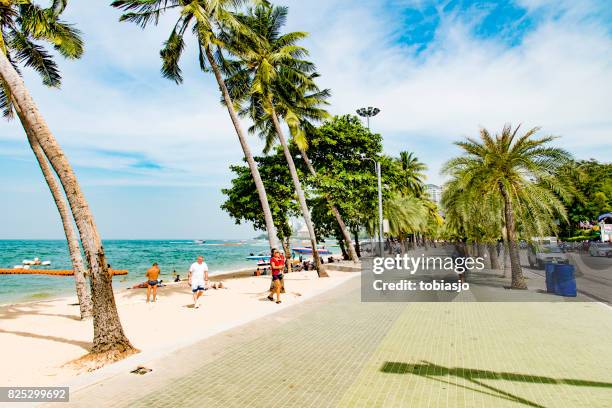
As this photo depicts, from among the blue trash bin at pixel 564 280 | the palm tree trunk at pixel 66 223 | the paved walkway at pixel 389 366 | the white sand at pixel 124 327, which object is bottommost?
the white sand at pixel 124 327

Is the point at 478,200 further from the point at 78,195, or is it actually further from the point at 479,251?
the point at 479,251

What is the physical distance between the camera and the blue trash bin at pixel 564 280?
42.2 feet

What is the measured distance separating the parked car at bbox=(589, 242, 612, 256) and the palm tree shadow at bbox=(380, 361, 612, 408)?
34.6m

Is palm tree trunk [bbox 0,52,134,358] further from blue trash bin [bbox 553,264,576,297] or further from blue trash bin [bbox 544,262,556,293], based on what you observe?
blue trash bin [bbox 544,262,556,293]

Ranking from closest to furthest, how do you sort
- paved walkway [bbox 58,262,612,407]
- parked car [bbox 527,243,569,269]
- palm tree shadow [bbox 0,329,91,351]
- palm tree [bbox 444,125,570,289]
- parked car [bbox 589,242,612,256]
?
1. paved walkway [bbox 58,262,612,407]
2. palm tree shadow [bbox 0,329,91,351]
3. palm tree [bbox 444,125,570,289]
4. parked car [bbox 527,243,569,269]
5. parked car [bbox 589,242,612,256]

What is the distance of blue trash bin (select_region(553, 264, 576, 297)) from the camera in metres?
12.9

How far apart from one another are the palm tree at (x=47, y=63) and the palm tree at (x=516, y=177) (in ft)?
45.1

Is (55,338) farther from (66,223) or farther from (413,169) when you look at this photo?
(413,169)

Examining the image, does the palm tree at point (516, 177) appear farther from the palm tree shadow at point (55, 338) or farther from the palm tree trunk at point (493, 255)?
the palm tree shadow at point (55, 338)

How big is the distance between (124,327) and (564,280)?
1403 centimetres

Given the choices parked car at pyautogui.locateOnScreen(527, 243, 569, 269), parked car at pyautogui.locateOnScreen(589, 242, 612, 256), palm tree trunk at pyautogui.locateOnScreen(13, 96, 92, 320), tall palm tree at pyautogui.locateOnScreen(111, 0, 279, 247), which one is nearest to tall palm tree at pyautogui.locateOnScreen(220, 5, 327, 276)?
tall palm tree at pyautogui.locateOnScreen(111, 0, 279, 247)

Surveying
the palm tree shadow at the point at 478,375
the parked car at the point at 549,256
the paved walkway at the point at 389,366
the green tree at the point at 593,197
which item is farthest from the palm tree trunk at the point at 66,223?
the green tree at the point at 593,197

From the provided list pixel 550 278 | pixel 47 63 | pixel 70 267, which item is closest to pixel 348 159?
pixel 550 278

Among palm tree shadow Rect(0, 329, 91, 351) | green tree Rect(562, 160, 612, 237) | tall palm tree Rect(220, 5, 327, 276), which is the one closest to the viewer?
palm tree shadow Rect(0, 329, 91, 351)
